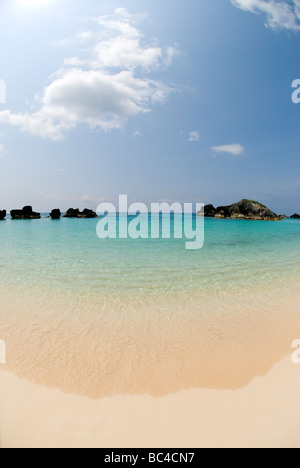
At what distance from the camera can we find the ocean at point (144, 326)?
169 inches

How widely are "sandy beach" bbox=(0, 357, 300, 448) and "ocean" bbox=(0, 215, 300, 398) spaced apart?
27 centimetres

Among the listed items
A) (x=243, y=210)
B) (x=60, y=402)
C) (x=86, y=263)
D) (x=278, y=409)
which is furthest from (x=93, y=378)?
(x=243, y=210)

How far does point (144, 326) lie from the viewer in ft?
20.5

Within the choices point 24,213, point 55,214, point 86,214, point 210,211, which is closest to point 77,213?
point 86,214

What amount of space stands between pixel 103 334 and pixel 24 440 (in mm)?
2823

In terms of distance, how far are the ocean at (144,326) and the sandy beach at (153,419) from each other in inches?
10.6

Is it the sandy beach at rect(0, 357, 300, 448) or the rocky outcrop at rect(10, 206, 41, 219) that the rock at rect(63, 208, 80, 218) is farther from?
the sandy beach at rect(0, 357, 300, 448)

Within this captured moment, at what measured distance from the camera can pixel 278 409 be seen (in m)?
3.47

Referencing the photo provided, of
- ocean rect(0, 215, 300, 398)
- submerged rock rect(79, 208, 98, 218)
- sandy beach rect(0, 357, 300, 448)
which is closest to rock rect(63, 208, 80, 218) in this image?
submerged rock rect(79, 208, 98, 218)

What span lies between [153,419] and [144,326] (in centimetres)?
296

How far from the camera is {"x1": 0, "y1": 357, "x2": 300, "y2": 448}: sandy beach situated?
2996 millimetres
